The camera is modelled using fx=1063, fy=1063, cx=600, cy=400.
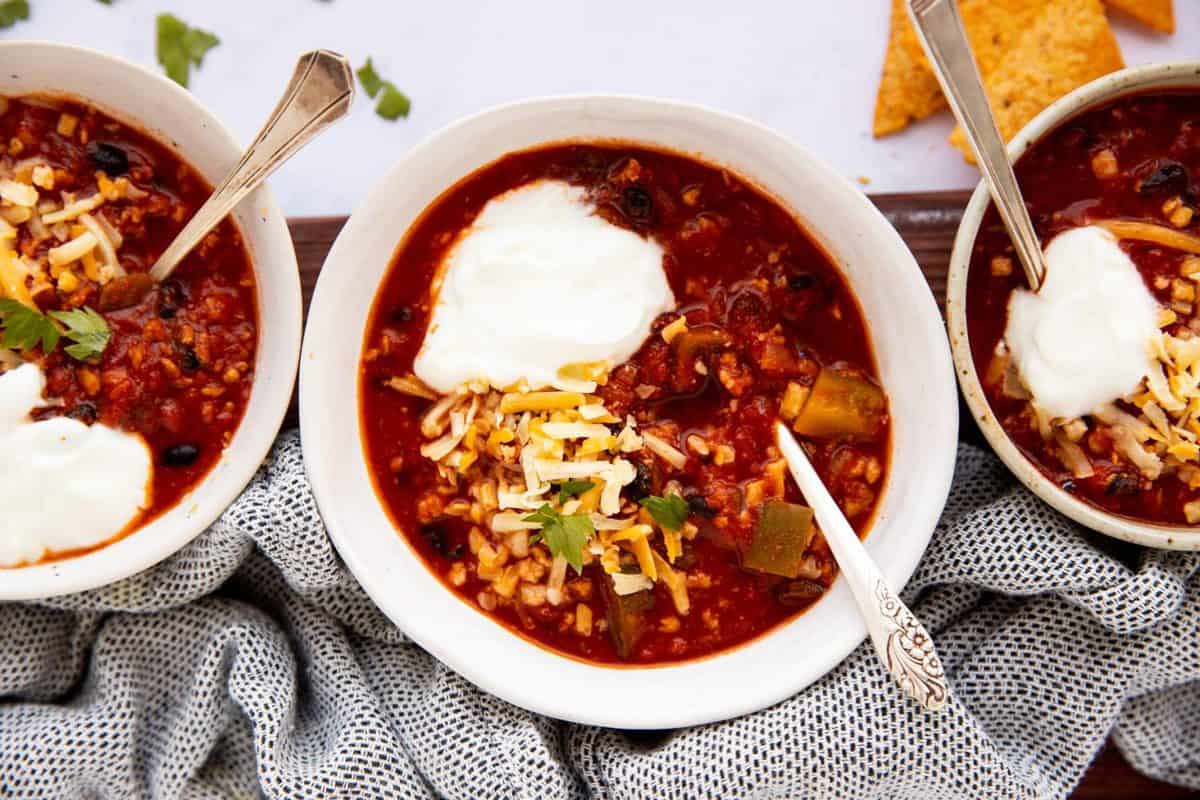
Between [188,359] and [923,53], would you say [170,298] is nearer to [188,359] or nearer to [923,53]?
[188,359]

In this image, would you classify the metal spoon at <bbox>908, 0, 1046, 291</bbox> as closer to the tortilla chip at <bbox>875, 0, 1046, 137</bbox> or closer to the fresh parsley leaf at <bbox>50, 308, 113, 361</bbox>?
the tortilla chip at <bbox>875, 0, 1046, 137</bbox>

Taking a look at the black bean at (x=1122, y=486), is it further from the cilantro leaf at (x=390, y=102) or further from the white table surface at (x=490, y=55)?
the cilantro leaf at (x=390, y=102)

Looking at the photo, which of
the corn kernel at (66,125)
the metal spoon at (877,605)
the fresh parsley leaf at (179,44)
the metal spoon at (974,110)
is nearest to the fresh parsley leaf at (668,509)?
the metal spoon at (877,605)

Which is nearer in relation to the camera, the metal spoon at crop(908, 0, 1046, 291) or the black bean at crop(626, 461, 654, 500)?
the metal spoon at crop(908, 0, 1046, 291)

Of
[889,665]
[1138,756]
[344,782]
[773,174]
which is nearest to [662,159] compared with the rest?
[773,174]

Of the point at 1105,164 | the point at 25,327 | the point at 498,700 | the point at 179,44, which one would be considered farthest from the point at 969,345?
the point at 179,44

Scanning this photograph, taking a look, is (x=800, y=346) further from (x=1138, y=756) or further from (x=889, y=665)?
(x=1138, y=756)

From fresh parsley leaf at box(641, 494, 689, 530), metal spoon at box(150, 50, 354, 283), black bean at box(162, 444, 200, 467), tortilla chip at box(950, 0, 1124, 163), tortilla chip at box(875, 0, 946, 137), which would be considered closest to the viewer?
metal spoon at box(150, 50, 354, 283)

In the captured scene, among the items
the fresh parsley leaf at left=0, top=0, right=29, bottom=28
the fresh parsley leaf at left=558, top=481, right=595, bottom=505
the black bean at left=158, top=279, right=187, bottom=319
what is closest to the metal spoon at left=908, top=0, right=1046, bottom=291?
the fresh parsley leaf at left=558, top=481, right=595, bottom=505
